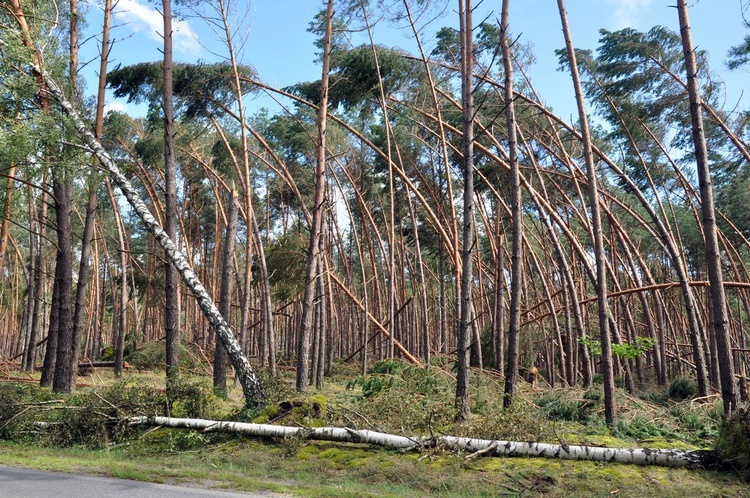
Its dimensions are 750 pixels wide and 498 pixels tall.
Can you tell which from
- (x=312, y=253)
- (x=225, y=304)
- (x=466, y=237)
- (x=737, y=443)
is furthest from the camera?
(x=225, y=304)

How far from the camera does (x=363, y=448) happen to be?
8.84 metres

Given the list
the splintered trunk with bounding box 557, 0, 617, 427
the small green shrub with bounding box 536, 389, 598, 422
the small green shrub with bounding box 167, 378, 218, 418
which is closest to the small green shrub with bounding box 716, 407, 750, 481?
the splintered trunk with bounding box 557, 0, 617, 427

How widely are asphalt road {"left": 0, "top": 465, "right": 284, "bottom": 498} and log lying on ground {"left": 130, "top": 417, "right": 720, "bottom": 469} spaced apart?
7.05 feet

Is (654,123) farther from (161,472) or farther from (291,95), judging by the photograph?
(161,472)

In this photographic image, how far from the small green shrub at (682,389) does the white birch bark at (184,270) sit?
10.6 metres

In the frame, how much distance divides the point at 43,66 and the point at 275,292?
1529cm

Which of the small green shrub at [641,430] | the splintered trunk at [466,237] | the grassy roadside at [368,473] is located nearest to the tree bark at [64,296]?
the grassy roadside at [368,473]

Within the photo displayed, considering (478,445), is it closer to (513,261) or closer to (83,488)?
(513,261)

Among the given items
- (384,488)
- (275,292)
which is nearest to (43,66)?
(384,488)

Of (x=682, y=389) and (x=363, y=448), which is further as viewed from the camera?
(x=682, y=389)

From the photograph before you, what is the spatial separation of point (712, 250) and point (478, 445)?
4676 millimetres

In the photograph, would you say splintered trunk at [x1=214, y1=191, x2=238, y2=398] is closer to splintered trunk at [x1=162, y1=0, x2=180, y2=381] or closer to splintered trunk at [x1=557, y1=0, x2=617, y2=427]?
splintered trunk at [x1=162, y1=0, x2=180, y2=381]

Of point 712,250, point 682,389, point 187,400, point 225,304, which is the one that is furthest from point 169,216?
point 682,389

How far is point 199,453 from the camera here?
9.37m
